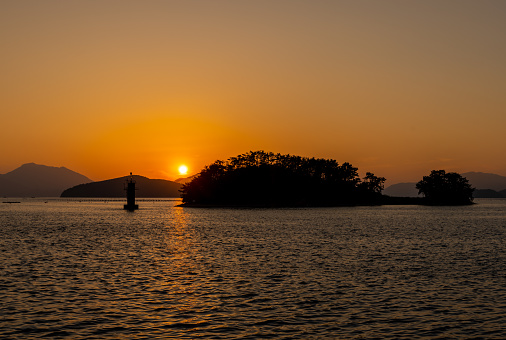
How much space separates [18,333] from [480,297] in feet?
89.6

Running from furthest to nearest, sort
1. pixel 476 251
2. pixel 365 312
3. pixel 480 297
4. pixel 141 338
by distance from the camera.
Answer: pixel 476 251
pixel 480 297
pixel 365 312
pixel 141 338

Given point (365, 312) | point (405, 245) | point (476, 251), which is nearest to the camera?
point (365, 312)

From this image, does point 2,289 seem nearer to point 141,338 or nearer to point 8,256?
point 141,338

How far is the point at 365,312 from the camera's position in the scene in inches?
1161

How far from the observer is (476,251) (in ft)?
213

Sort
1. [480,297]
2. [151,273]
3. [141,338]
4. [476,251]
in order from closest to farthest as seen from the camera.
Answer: [141,338] < [480,297] < [151,273] < [476,251]

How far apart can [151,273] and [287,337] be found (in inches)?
899

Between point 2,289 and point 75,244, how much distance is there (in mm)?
38941

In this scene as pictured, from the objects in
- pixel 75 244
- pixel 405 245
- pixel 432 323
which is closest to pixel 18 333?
pixel 432 323

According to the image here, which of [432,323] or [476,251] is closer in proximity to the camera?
[432,323]

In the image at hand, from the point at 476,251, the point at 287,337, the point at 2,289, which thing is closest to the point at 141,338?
the point at 287,337

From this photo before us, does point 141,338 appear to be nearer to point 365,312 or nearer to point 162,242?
point 365,312

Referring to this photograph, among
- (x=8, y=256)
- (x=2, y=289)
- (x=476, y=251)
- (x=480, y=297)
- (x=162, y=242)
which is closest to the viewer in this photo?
(x=480, y=297)

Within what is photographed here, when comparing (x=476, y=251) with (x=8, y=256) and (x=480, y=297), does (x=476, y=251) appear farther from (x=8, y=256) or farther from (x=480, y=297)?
(x=8, y=256)
